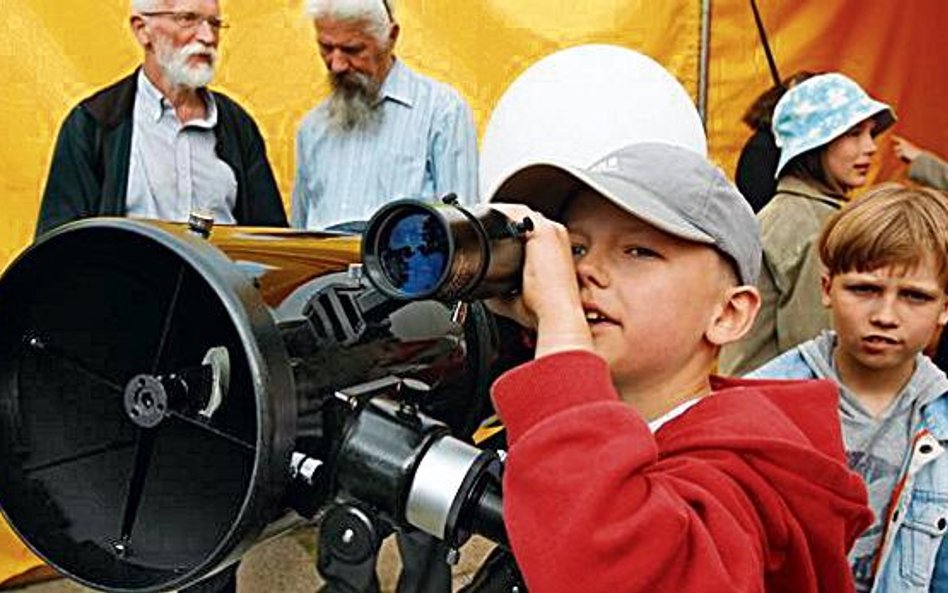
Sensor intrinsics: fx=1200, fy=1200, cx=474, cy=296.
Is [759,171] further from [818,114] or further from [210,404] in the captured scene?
[210,404]

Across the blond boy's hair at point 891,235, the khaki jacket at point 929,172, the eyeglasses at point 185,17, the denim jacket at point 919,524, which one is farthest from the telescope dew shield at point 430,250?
the khaki jacket at point 929,172

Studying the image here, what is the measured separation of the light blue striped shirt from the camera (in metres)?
3.01

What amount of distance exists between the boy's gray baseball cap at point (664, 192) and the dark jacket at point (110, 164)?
1.60 meters

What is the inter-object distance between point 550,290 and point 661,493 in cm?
18

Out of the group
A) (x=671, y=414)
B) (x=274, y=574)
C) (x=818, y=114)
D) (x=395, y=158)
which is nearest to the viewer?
(x=671, y=414)

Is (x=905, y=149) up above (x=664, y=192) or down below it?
→ below

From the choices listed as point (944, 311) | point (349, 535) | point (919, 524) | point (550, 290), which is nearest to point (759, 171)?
point (944, 311)

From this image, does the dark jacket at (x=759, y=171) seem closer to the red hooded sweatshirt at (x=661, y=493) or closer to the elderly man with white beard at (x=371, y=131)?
the elderly man with white beard at (x=371, y=131)

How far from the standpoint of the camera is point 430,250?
872 millimetres

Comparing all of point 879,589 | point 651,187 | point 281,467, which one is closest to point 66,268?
point 281,467

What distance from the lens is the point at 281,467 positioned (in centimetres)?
89

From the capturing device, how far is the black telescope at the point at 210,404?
902 millimetres

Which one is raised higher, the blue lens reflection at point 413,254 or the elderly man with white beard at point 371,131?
the blue lens reflection at point 413,254

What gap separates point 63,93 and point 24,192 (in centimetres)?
26
